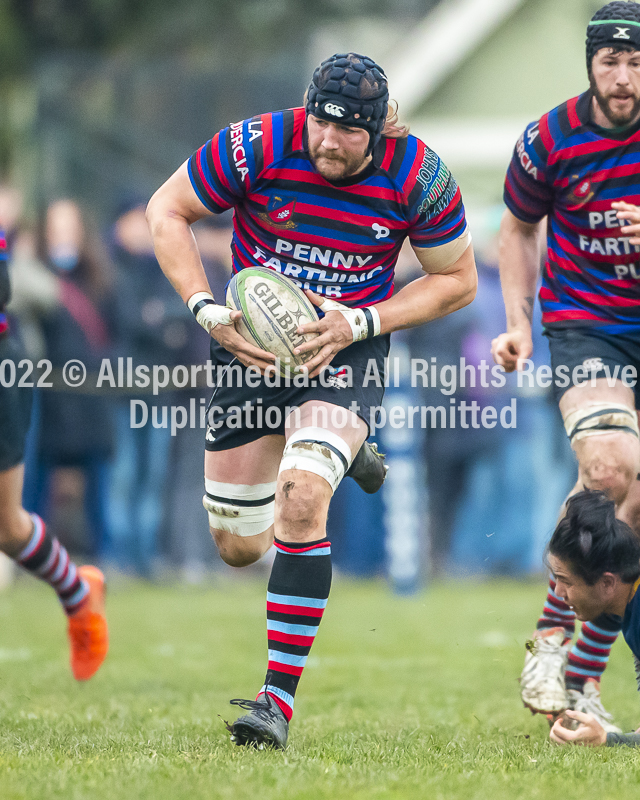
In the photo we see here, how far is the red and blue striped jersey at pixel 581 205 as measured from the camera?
16.8 feet

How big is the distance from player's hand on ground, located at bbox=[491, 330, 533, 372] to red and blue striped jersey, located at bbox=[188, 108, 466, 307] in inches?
22.0

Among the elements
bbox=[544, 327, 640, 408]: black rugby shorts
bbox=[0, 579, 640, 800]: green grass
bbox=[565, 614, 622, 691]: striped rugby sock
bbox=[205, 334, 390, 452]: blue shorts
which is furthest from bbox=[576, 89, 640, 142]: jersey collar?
bbox=[0, 579, 640, 800]: green grass

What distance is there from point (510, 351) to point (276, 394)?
3.48 feet

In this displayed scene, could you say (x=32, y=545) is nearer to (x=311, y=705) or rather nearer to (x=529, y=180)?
(x=311, y=705)

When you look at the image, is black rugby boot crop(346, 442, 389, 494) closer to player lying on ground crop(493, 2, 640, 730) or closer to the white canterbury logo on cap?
player lying on ground crop(493, 2, 640, 730)

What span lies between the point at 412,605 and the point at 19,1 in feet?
50.7

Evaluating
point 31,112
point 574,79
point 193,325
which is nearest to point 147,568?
point 193,325

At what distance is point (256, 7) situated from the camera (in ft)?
68.8

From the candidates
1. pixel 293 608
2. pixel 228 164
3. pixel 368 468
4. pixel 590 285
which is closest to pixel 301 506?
pixel 293 608

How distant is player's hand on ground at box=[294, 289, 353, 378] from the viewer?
15.8 ft

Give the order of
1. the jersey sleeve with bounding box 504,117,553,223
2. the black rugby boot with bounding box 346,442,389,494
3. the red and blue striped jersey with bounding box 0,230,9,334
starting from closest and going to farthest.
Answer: the black rugby boot with bounding box 346,442,389,494 < the jersey sleeve with bounding box 504,117,553,223 < the red and blue striped jersey with bounding box 0,230,9,334

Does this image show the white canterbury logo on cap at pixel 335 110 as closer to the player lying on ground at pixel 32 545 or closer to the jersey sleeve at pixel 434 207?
the jersey sleeve at pixel 434 207

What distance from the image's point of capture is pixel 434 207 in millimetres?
4953

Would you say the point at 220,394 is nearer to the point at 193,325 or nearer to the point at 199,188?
the point at 199,188
